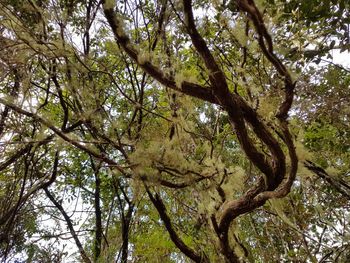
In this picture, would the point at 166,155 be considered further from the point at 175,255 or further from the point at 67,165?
the point at 67,165

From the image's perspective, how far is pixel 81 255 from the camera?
4.26 m

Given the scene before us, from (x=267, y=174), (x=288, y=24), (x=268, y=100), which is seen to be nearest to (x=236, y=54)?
(x=288, y=24)

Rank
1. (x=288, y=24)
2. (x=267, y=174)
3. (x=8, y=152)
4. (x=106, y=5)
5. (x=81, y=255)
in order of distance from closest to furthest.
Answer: (x=106, y=5)
(x=267, y=174)
(x=288, y=24)
(x=8, y=152)
(x=81, y=255)

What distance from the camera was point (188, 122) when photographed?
7.89 feet

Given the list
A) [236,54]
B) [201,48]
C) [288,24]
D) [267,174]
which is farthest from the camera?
[236,54]

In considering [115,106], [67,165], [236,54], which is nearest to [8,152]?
[115,106]

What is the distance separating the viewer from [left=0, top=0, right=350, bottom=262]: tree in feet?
5.67

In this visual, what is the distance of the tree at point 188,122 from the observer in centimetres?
173

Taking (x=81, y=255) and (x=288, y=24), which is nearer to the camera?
(x=288, y=24)

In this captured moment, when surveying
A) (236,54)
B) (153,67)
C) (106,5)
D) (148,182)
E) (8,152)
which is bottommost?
(148,182)

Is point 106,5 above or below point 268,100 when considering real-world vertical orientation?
above

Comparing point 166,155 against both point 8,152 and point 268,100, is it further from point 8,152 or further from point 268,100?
point 8,152

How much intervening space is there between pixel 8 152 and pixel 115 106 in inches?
45.2

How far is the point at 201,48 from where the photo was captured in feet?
4.85
